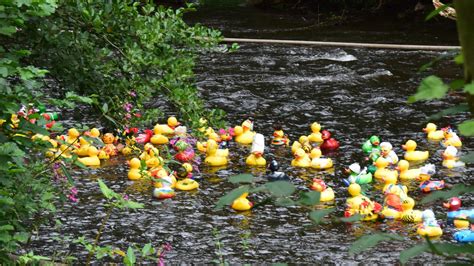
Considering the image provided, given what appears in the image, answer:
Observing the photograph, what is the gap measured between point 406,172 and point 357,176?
38cm

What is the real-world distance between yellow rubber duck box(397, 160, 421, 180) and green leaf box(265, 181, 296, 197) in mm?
4299

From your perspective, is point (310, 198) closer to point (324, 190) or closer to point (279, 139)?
point (324, 190)

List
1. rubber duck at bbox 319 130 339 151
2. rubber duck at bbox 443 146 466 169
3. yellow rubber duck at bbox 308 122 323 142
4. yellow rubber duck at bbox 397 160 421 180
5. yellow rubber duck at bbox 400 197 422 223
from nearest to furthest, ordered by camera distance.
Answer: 1. yellow rubber duck at bbox 400 197 422 223
2. yellow rubber duck at bbox 397 160 421 180
3. rubber duck at bbox 443 146 466 169
4. rubber duck at bbox 319 130 339 151
5. yellow rubber duck at bbox 308 122 323 142

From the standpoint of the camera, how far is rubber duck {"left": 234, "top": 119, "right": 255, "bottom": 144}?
6.00m

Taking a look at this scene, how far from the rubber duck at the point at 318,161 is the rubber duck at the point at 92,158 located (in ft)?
4.89


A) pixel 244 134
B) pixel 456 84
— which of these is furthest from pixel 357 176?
pixel 456 84

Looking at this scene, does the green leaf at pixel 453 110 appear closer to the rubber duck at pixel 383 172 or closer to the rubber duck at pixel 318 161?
the rubber duck at pixel 383 172

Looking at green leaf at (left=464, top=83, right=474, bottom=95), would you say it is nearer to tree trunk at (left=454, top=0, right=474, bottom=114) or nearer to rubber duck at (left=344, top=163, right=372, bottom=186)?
tree trunk at (left=454, top=0, right=474, bottom=114)

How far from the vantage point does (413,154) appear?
5.60m

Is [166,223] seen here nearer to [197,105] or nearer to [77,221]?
[77,221]

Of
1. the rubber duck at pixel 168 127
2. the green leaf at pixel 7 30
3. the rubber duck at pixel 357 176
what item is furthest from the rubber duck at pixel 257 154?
the green leaf at pixel 7 30

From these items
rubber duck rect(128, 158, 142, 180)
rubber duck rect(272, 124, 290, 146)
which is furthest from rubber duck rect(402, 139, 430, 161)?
rubber duck rect(128, 158, 142, 180)

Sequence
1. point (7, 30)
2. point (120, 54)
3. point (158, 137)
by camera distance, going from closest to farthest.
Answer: point (7, 30)
point (120, 54)
point (158, 137)

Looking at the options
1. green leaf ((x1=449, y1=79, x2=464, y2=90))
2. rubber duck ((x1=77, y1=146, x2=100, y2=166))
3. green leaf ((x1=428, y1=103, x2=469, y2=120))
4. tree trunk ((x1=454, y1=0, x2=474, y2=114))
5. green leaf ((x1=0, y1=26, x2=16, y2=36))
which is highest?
tree trunk ((x1=454, y1=0, x2=474, y2=114))
